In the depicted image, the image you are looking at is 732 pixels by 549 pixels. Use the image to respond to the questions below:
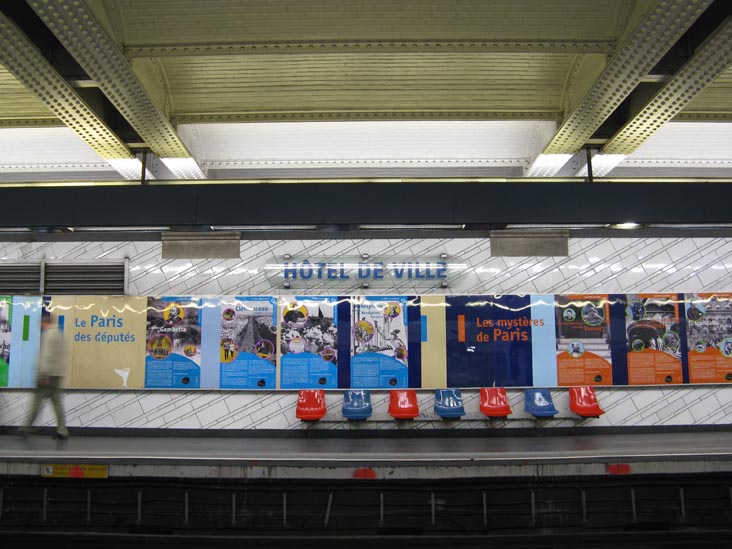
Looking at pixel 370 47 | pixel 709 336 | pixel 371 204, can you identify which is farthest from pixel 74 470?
pixel 709 336

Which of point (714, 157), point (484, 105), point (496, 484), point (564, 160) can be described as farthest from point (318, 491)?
point (714, 157)

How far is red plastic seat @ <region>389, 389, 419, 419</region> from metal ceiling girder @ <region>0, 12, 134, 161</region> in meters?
4.01

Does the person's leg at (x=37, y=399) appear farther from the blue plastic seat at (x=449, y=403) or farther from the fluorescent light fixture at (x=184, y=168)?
the blue plastic seat at (x=449, y=403)

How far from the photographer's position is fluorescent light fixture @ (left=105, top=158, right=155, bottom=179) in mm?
5625

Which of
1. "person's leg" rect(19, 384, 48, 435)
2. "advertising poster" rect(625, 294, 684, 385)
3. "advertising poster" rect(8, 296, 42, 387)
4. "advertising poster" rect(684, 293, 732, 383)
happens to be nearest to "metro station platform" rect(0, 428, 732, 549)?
"person's leg" rect(19, 384, 48, 435)

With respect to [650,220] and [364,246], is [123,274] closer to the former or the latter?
[364,246]

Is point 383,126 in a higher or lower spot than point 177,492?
higher

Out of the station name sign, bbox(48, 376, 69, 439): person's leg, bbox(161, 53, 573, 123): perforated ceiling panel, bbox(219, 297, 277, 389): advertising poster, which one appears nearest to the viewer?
bbox(161, 53, 573, 123): perforated ceiling panel

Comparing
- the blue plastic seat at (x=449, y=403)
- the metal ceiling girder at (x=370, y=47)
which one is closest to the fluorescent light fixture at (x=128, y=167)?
the metal ceiling girder at (x=370, y=47)

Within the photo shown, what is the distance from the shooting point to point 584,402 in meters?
5.61

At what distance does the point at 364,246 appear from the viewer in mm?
5988

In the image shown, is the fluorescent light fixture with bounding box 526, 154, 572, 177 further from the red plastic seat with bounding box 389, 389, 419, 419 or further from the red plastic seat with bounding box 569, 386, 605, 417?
the red plastic seat with bounding box 389, 389, 419, 419

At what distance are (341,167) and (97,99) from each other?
106 inches

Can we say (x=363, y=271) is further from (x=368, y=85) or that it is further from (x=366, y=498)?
(x=366, y=498)
